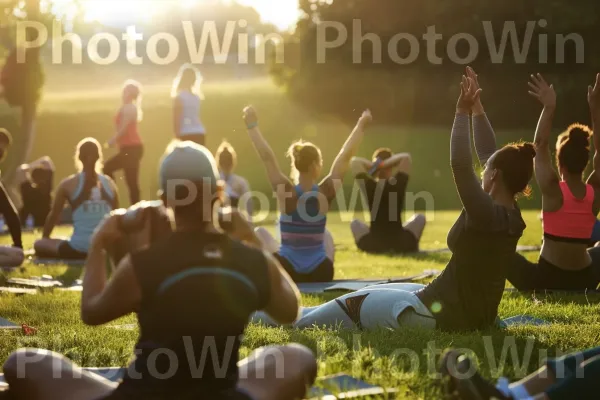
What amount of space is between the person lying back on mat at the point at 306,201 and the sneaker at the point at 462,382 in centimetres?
478

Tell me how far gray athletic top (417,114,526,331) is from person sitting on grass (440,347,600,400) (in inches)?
62.8

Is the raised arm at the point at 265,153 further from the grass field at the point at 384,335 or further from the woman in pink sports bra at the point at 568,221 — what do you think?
the woman in pink sports bra at the point at 568,221

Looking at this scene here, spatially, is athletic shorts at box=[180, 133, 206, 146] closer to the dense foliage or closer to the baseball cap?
the baseball cap

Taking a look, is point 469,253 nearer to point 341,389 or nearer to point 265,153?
point 341,389

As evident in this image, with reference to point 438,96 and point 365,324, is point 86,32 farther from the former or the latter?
point 365,324

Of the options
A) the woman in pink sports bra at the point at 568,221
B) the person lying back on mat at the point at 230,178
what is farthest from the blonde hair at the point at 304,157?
the person lying back on mat at the point at 230,178

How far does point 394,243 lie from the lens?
540 inches

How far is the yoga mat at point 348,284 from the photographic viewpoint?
891 centimetres

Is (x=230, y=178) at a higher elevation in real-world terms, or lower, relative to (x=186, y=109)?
lower

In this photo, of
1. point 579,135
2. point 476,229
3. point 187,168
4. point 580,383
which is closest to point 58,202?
point 579,135

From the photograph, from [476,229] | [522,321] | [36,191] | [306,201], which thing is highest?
[476,229]

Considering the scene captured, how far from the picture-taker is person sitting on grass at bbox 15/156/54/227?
18.4 m

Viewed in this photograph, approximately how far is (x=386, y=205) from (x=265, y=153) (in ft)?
15.7

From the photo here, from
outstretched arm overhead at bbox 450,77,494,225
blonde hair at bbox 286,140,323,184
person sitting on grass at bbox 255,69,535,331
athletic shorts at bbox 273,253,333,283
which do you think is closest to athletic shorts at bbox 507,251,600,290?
athletic shorts at bbox 273,253,333,283
